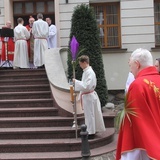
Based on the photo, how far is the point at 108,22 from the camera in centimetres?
1500

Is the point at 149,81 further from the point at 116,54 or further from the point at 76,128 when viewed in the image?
the point at 116,54

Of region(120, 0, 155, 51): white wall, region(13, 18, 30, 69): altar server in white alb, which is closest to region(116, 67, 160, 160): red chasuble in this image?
region(13, 18, 30, 69): altar server in white alb

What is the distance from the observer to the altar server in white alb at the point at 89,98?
7.62 metres

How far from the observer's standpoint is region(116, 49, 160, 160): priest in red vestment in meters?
3.35

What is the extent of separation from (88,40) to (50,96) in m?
2.15

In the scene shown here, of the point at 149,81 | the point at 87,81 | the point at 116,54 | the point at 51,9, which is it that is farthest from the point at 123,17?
the point at 149,81

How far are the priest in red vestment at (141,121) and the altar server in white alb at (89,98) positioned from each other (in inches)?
160

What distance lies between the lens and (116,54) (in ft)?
46.8

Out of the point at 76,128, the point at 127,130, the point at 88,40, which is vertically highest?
the point at 88,40

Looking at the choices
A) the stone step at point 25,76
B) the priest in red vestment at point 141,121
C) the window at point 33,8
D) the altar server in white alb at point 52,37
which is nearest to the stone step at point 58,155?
the priest in red vestment at point 141,121

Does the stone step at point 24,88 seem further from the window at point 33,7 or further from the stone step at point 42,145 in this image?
the window at point 33,7

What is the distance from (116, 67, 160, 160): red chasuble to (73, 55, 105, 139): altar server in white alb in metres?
4.07

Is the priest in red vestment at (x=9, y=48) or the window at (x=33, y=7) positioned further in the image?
the window at (x=33, y=7)

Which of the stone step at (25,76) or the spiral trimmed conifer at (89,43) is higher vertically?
the spiral trimmed conifer at (89,43)
